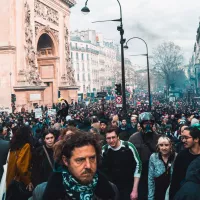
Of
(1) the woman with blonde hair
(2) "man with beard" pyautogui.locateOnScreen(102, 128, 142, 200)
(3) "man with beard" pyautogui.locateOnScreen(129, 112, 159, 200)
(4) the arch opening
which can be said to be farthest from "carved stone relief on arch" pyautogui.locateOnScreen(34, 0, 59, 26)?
(1) the woman with blonde hair

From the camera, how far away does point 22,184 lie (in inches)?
199

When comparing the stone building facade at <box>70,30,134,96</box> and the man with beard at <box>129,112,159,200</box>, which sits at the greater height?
the stone building facade at <box>70,30,134,96</box>

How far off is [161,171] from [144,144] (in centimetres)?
108

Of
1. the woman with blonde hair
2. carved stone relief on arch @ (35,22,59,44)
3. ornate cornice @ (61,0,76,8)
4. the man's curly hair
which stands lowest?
the woman with blonde hair

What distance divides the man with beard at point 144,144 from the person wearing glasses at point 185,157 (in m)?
1.15

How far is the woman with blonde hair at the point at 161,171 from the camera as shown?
188 inches

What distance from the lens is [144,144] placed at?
19.2 feet

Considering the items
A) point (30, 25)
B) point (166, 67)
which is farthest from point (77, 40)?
point (30, 25)

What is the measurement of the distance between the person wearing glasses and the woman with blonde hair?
0.34 metres

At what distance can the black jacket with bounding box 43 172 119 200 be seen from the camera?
8.32ft

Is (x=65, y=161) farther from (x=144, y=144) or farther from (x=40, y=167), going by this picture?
(x=144, y=144)

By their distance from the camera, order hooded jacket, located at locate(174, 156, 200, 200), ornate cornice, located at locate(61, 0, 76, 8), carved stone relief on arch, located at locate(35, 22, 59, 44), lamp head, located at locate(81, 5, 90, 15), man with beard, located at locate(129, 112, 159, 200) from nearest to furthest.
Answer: hooded jacket, located at locate(174, 156, 200, 200)
man with beard, located at locate(129, 112, 159, 200)
lamp head, located at locate(81, 5, 90, 15)
carved stone relief on arch, located at locate(35, 22, 59, 44)
ornate cornice, located at locate(61, 0, 76, 8)

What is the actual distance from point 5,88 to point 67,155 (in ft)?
92.5

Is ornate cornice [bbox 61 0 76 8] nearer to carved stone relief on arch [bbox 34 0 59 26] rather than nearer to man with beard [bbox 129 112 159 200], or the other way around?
carved stone relief on arch [bbox 34 0 59 26]
